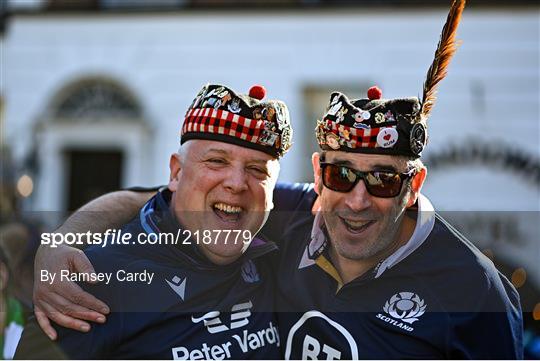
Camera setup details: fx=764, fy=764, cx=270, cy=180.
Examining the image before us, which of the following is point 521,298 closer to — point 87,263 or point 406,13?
point 87,263

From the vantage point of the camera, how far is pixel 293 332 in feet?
8.90

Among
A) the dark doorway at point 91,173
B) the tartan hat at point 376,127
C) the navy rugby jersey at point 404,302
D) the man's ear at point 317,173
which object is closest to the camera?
the navy rugby jersey at point 404,302

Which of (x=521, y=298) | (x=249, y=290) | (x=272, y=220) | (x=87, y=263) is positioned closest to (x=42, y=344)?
(x=87, y=263)

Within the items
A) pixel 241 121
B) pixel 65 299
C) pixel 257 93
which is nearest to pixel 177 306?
pixel 65 299

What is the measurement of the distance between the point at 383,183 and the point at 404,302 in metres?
0.41

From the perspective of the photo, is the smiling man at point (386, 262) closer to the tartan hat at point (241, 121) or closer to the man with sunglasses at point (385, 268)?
the man with sunglasses at point (385, 268)

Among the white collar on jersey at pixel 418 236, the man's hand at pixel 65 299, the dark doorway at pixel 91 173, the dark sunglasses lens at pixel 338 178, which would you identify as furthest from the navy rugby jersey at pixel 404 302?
the dark doorway at pixel 91 173

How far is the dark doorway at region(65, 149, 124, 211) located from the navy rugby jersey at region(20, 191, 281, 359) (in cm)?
779

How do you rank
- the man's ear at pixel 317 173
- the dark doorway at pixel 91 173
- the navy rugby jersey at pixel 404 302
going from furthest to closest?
the dark doorway at pixel 91 173 → the man's ear at pixel 317 173 → the navy rugby jersey at pixel 404 302

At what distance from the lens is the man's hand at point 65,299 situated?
2527 millimetres

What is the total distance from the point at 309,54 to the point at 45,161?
3858 millimetres

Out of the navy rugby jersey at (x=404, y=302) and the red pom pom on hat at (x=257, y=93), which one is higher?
the red pom pom on hat at (x=257, y=93)

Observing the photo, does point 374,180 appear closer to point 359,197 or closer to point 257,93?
point 359,197

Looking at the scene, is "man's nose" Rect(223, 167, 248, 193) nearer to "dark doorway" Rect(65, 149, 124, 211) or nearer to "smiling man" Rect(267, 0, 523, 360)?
"smiling man" Rect(267, 0, 523, 360)
